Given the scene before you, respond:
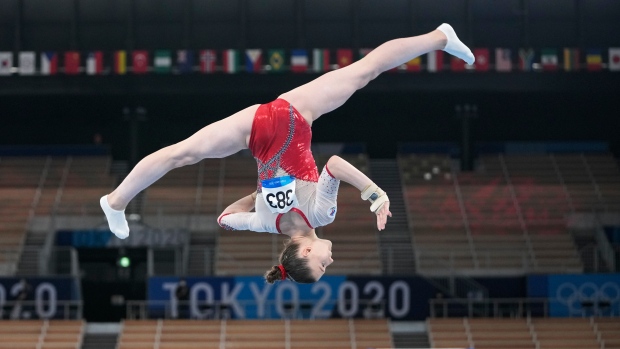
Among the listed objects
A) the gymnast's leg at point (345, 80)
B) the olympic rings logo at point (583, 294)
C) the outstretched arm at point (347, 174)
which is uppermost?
the gymnast's leg at point (345, 80)

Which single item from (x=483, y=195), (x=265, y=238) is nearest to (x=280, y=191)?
(x=265, y=238)

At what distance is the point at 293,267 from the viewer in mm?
6328

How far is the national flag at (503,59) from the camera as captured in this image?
74.6ft

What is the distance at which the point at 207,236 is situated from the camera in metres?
22.9

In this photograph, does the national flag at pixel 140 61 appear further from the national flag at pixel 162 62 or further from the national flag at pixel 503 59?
the national flag at pixel 503 59

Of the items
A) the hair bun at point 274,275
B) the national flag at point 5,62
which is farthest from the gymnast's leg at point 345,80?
the national flag at point 5,62

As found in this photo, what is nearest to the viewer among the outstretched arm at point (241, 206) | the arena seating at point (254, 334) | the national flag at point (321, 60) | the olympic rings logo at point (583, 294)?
the outstretched arm at point (241, 206)

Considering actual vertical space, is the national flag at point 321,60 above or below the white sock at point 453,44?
above

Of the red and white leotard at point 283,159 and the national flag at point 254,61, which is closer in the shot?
the red and white leotard at point 283,159

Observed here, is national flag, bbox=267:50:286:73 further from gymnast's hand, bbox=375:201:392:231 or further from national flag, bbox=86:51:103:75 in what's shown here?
gymnast's hand, bbox=375:201:392:231

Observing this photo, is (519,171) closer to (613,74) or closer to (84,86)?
(613,74)

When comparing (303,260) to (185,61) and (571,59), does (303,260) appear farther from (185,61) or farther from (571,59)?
(571,59)

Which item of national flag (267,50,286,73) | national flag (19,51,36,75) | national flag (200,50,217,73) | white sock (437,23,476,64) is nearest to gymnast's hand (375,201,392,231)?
white sock (437,23,476,64)

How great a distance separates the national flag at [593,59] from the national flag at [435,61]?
11.8ft
